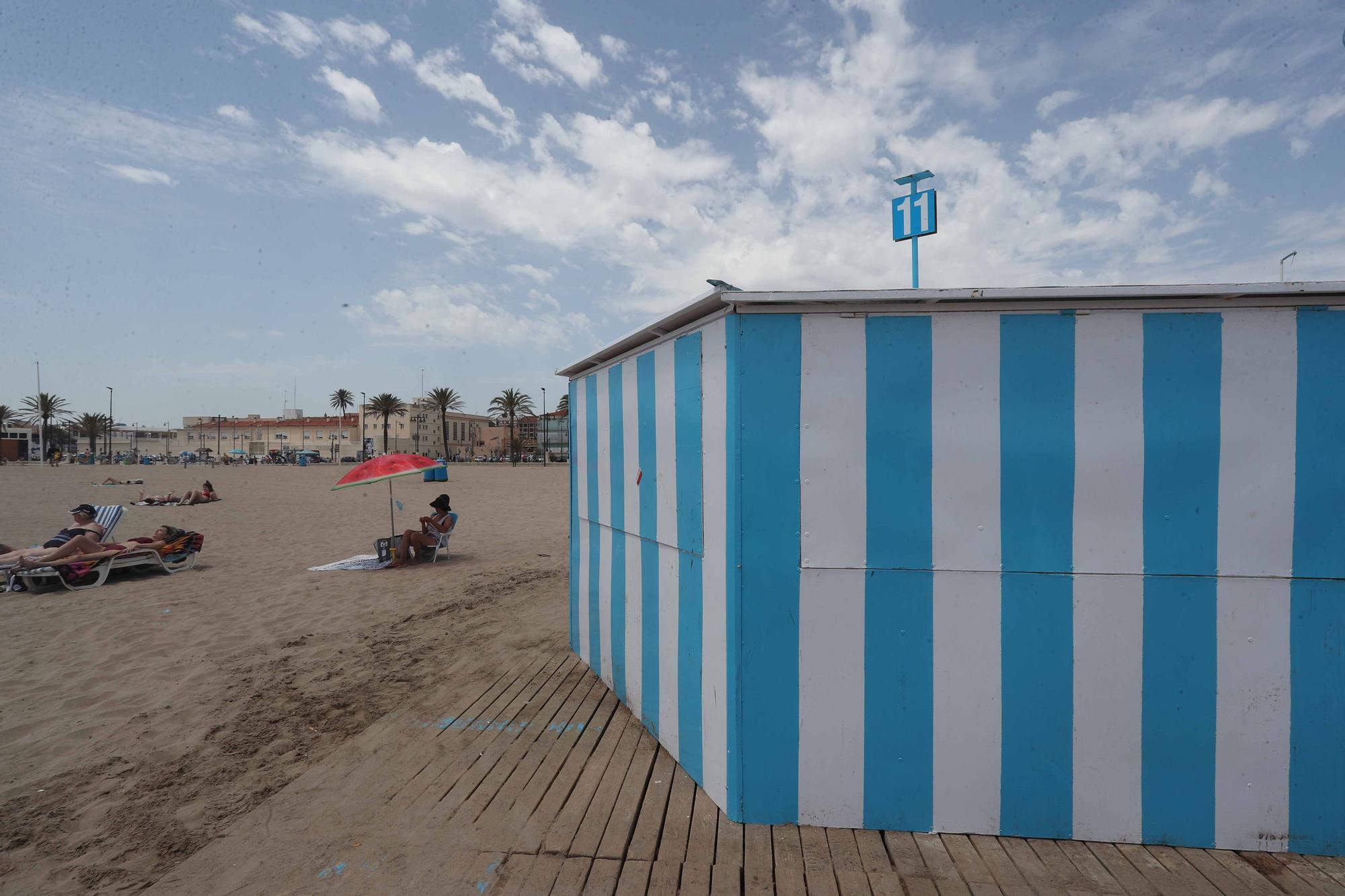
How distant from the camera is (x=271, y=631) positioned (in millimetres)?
6082

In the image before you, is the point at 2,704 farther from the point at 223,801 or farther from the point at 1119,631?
the point at 1119,631

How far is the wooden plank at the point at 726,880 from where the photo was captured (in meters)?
2.43

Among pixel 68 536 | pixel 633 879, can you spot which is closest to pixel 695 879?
pixel 633 879

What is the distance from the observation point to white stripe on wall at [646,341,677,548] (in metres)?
3.44

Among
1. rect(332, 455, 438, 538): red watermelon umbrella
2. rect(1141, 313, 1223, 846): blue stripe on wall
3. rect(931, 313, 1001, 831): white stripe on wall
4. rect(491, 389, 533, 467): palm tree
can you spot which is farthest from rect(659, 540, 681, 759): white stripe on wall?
rect(491, 389, 533, 467): palm tree

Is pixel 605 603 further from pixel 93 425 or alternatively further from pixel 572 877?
pixel 93 425

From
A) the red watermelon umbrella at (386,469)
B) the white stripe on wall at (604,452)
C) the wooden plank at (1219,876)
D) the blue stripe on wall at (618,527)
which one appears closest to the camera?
the wooden plank at (1219,876)

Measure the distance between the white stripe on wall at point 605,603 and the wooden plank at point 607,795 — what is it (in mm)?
646

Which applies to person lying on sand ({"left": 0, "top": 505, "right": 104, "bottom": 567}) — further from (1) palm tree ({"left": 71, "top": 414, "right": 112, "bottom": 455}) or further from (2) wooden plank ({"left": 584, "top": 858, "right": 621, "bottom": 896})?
(1) palm tree ({"left": 71, "top": 414, "right": 112, "bottom": 455})

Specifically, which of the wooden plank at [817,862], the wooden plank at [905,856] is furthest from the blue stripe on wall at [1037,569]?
the wooden plank at [817,862]

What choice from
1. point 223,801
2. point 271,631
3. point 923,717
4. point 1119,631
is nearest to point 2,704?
point 271,631

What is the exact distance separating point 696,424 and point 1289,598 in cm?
267

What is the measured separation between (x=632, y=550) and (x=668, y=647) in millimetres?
721

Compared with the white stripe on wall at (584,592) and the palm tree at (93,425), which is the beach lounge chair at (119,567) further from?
the palm tree at (93,425)
